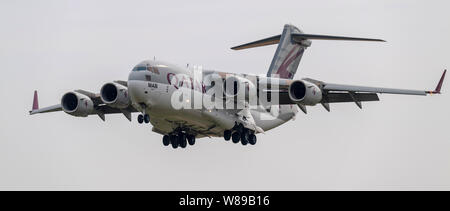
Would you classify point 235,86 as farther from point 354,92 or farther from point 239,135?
point 354,92

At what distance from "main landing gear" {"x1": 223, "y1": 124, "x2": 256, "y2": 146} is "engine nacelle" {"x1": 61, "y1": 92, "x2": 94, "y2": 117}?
4.77m

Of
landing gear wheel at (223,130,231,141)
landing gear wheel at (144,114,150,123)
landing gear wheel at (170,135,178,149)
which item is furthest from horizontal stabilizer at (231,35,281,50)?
landing gear wheel at (144,114,150,123)

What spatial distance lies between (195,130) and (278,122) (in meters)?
3.45

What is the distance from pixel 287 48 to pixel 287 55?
30 cm

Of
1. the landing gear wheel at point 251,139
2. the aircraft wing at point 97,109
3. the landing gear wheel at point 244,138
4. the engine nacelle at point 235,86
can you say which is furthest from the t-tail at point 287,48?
the aircraft wing at point 97,109

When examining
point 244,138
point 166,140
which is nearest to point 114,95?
point 166,140

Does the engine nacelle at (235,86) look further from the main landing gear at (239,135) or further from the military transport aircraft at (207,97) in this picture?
the main landing gear at (239,135)

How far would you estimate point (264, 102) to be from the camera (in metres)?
31.4

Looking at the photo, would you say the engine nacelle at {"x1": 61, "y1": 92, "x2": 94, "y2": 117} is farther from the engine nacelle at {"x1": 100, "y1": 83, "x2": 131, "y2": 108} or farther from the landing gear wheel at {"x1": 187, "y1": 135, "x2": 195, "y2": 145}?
the landing gear wheel at {"x1": 187, "y1": 135, "x2": 195, "y2": 145}

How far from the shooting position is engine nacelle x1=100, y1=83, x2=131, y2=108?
29.5m

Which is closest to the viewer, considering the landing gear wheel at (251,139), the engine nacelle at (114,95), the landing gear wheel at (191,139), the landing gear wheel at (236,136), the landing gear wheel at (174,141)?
the engine nacelle at (114,95)

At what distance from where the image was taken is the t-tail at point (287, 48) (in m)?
33.6

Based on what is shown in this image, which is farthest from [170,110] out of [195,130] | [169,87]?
[195,130]

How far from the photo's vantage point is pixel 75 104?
30828mm
